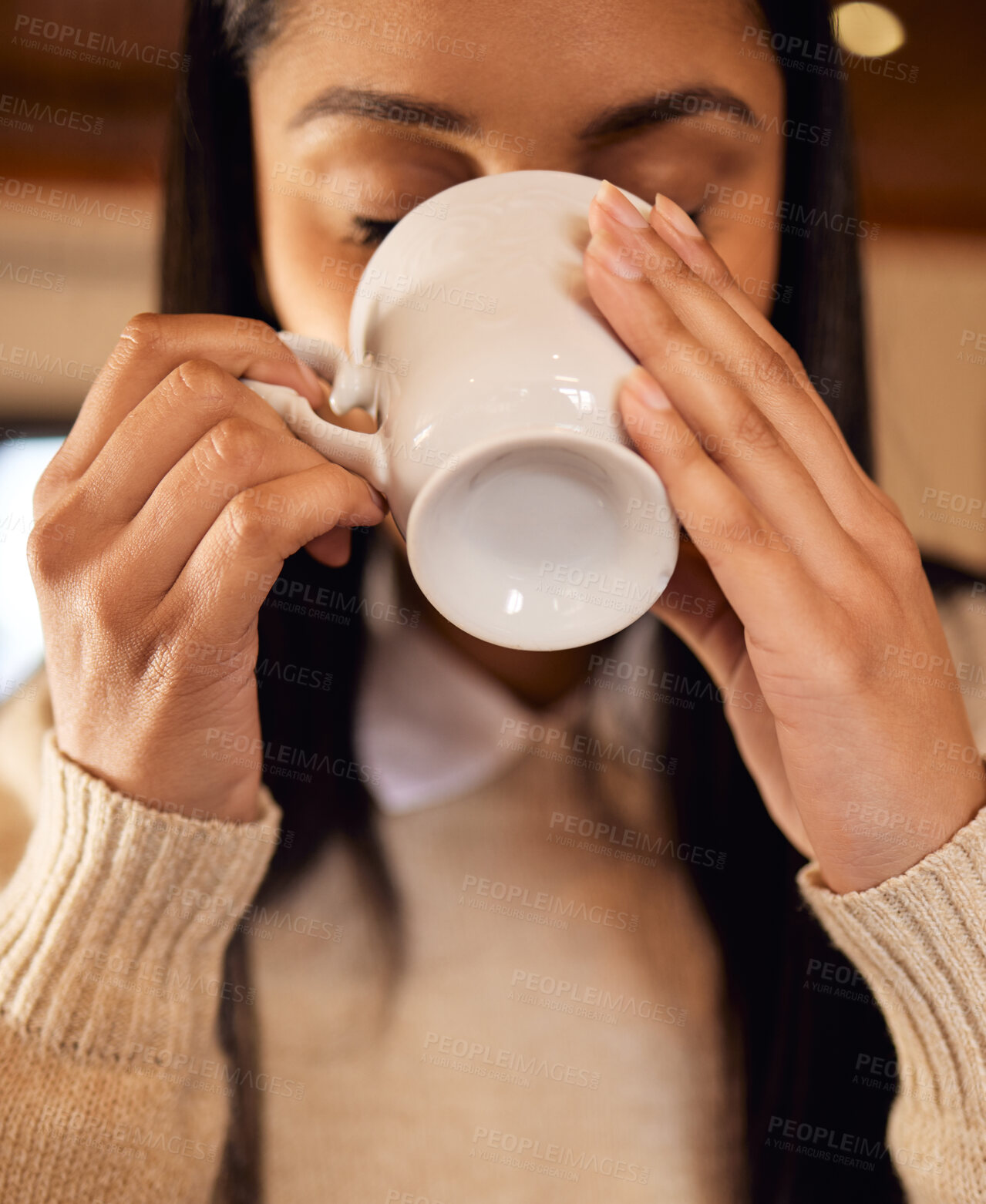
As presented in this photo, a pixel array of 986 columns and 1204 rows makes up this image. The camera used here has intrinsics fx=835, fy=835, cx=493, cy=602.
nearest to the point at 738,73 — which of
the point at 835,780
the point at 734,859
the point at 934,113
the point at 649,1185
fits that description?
the point at 934,113

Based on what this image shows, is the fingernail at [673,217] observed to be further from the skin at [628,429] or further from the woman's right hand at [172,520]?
the woman's right hand at [172,520]

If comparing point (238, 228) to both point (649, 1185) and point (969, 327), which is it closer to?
point (969, 327)

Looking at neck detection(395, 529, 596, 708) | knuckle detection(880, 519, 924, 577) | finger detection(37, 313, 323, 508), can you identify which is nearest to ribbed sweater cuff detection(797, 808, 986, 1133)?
knuckle detection(880, 519, 924, 577)

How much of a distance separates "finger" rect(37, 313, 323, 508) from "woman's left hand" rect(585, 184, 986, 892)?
0.20 metres

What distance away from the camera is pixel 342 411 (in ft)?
1.67

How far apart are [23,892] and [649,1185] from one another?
607mm

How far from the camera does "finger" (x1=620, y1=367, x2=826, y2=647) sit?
0.42m

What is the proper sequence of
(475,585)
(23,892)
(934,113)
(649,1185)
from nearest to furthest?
1. (475,585)
2. (23,892)
3. (649,1185)
4. (934,113)

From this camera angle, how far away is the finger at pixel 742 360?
1.47 feet

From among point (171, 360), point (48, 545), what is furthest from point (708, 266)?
point (48, 545)

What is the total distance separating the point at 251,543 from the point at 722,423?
0.28m

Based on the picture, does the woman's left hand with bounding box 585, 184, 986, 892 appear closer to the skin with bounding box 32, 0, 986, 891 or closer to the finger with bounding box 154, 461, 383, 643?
the skin with bounding box 32, 0, 986, 891

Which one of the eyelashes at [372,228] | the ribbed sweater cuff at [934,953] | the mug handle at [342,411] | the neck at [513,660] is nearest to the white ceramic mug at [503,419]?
the mug handle at [342,411]

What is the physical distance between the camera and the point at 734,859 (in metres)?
0.92
